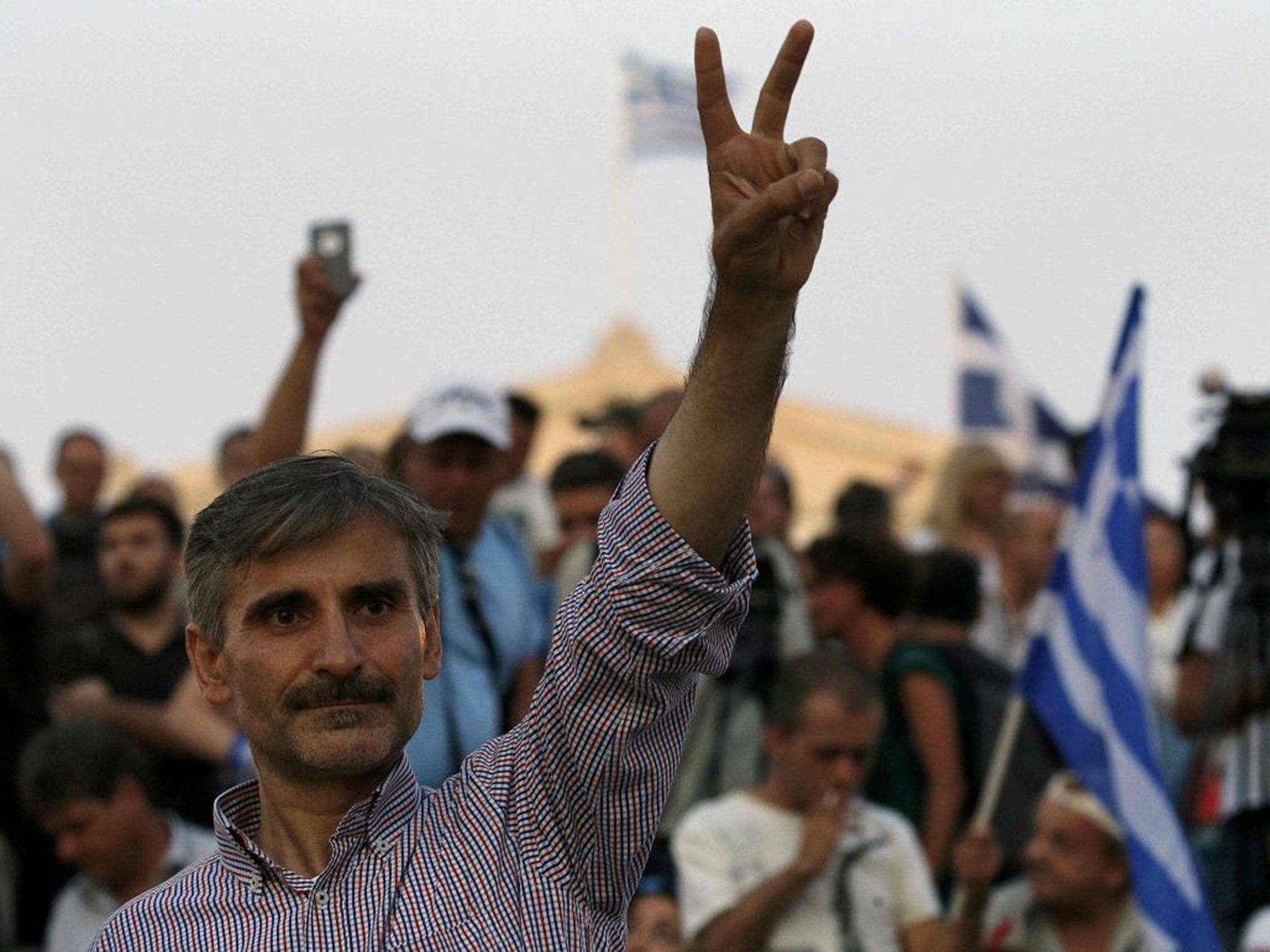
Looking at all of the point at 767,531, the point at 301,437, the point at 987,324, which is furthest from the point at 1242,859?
the point at 987,324

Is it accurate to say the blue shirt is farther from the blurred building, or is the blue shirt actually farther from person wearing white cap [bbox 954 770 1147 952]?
the blurred building

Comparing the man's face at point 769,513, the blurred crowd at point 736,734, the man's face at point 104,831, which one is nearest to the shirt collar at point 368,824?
the blurred crowd at point 736,734

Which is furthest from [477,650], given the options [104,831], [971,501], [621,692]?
[971,501]

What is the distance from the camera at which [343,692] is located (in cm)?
253

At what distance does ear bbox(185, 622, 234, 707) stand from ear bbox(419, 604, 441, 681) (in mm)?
225

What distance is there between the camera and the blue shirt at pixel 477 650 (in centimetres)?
531

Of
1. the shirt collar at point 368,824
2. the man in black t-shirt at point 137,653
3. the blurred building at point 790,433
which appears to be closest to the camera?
the shirt collar at point 368,824

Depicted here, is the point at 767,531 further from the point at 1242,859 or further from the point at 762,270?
the point at 762,270

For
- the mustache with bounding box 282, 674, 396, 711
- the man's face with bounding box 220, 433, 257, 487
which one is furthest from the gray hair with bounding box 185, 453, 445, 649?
the man's face with bounding box 220, 433, 257, 487

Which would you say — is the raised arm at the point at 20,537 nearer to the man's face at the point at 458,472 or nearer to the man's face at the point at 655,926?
the man's face at the point at 458,472

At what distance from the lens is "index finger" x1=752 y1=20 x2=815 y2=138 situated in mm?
2402

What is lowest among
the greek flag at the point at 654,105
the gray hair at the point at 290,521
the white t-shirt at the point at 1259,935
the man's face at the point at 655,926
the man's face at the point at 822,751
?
the man's face at the point at 655,926

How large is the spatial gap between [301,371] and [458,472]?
0.70 m

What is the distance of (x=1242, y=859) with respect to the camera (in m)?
5.99
